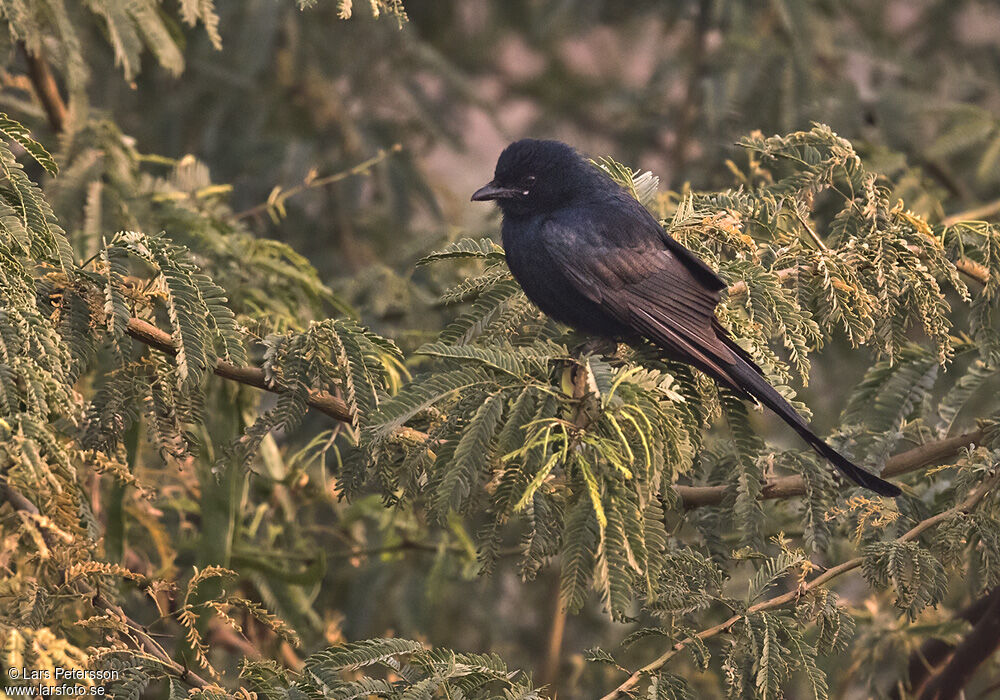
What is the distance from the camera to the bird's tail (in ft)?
8.89

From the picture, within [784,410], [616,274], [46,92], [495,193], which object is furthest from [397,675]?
[46,92]

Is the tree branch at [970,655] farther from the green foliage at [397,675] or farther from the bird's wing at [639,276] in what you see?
the green foliage at [397,675]

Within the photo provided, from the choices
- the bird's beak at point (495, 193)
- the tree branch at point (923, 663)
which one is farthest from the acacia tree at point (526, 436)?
the bird's beak at point (495, 193)

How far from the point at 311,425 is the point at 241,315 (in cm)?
139

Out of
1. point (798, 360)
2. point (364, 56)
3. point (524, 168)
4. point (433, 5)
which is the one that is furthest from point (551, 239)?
point (433, 5)

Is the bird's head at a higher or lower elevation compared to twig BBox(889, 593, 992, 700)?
higher

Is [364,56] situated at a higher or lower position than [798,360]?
higher

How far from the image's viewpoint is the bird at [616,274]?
2762 mm

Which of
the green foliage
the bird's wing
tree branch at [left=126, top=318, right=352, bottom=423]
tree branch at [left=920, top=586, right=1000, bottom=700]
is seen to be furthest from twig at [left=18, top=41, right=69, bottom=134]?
tree branch at [left=920, top=586, right=1000, bottom=700]

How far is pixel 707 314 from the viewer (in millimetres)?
2857

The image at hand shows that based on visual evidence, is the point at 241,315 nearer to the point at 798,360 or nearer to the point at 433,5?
the point at 798,360

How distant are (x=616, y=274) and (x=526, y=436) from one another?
93 centimetres

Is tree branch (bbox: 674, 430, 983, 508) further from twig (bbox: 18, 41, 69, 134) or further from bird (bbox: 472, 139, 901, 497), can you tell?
twig (bbox: 18, 41, 69, 134)

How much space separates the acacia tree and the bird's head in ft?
0.68
